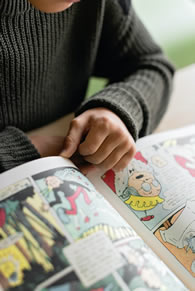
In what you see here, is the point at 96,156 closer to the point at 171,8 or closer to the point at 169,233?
the point at 169,233

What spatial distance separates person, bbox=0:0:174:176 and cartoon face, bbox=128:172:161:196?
0.02 metres

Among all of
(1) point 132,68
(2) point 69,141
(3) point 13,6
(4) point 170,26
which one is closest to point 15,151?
(2) point 69,141

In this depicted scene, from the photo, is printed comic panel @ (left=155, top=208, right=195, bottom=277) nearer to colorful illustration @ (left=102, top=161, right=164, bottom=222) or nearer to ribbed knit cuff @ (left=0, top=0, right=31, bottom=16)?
colorful illustration @ (left=102, top=161, right=164, bottom=222)

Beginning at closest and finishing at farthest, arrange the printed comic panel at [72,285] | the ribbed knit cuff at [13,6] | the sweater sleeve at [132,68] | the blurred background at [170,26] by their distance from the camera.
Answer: the printed comic panel at [72,285] → the ribbed knit cuff at [13,6] → the sweater sleeve at [132,68] → the blurred background at [170,26]

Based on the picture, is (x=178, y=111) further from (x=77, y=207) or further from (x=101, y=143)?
(x=77, y=207)

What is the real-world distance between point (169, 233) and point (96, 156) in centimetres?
12

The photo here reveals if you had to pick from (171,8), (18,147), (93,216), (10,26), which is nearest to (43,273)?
(93,216)

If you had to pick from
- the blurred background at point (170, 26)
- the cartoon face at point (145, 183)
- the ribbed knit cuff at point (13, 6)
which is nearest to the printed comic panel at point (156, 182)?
the cartoon face at point (145, 183)

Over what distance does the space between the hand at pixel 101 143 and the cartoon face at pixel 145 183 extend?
22 mm

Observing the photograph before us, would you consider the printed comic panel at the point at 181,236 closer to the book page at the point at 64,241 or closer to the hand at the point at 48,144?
the book page at the point at 64,241

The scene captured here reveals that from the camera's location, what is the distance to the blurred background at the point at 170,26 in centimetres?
83

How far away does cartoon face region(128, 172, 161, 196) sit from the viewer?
422 mm

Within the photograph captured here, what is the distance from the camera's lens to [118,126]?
44 centimetres

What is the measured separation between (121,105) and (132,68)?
16 centimetres
